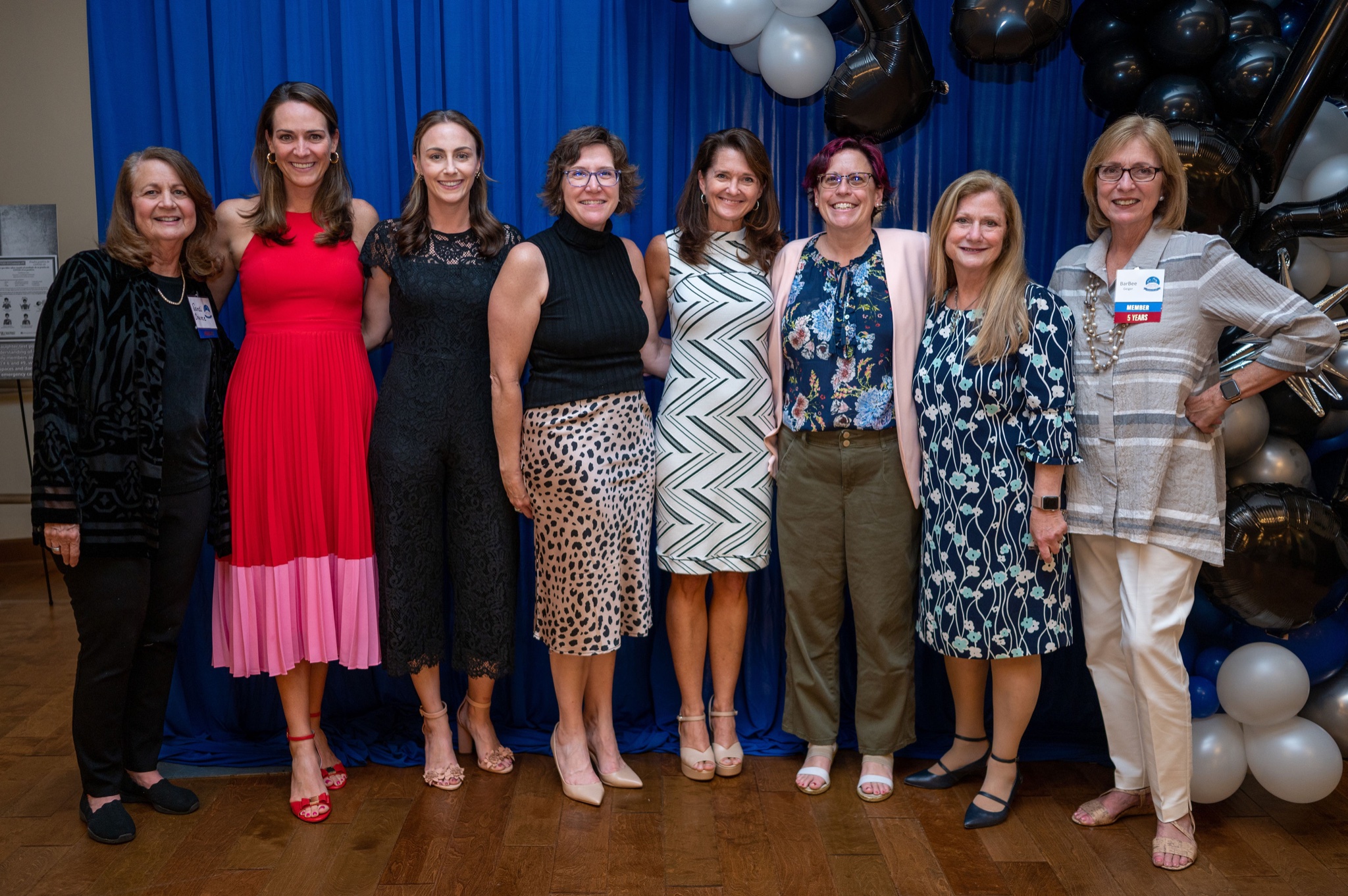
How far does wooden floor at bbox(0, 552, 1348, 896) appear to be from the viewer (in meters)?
2.41

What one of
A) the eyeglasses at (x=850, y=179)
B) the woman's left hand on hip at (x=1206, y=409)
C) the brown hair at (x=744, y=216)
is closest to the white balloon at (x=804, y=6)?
the brown hair at (x=744, y=216)

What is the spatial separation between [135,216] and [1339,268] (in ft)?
10.8

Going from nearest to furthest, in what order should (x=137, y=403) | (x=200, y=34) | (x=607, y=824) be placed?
(x=137, y=403)
(x=607, y=824)
(x=200, y=34)

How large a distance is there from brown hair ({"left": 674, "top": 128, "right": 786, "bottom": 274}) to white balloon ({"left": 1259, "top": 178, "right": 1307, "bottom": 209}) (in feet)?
4.53

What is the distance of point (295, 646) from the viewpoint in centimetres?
278

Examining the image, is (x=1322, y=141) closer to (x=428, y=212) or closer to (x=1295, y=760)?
(x=1295, y=760)

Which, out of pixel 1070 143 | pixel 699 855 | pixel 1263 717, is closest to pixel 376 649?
pixel 699 855

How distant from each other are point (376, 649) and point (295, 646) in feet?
0.73

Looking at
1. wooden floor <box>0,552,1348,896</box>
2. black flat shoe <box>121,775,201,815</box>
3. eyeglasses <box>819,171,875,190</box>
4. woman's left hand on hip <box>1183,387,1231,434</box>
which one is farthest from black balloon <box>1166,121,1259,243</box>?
black flat shoe <box>121,775,201,815</box>

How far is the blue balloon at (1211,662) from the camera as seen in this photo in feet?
9.31

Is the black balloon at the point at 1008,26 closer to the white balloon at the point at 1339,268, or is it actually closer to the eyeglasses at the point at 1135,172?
the eyeglasses at the point at 1135,172

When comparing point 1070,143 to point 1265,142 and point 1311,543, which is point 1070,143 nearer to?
point 1265,142

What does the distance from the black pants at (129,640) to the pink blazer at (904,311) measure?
1720 millimetres

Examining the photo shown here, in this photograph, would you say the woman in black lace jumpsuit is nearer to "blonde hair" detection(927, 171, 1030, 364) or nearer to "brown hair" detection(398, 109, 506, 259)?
"brown hair" detection(398, 109, 506, 259)
